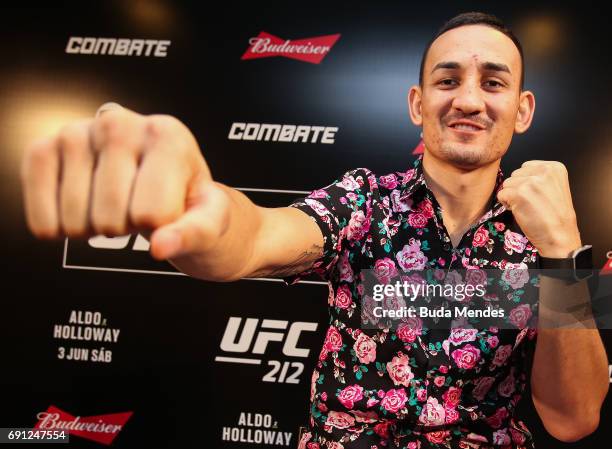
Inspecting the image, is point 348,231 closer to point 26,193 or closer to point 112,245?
point 26,193

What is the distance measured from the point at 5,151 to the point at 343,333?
73.3 inches

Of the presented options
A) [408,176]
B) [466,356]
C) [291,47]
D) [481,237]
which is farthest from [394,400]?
[291,47]

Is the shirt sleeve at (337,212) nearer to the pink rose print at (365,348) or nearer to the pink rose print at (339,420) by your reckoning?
the pink rose print at (365,348)

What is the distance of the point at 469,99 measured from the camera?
44.6 inches

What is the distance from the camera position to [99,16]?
2.26m

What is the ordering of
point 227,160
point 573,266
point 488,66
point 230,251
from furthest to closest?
1. point 227,160
2. point 488,66
3. point 573,266
4. point 230,251

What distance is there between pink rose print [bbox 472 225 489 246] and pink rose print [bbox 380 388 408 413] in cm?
34

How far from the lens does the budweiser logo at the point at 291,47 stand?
214cm

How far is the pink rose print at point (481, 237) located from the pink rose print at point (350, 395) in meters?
0.38

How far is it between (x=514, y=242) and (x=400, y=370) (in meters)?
0.37

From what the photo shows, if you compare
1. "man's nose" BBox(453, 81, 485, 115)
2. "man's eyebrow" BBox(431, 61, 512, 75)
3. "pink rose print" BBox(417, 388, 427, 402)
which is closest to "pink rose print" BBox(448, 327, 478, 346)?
"pink rose print" BBox(417, 388, 427, 402)

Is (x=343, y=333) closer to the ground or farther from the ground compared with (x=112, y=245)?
closer to the ground

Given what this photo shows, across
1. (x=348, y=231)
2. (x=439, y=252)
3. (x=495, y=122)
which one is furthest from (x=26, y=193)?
(x=495, y=122)

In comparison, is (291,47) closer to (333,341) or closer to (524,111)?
(524,111)
